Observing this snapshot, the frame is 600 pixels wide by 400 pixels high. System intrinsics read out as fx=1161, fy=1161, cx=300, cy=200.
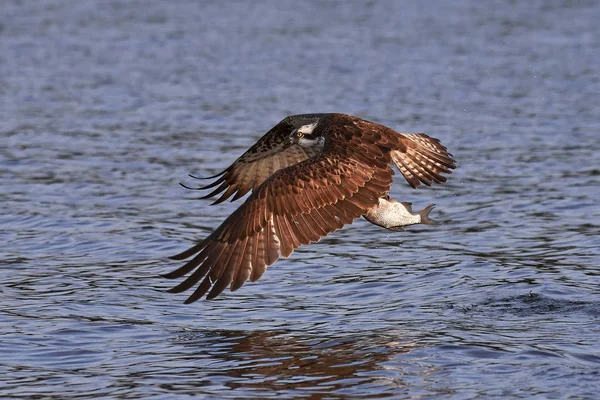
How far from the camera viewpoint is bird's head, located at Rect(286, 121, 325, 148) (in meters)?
8.74

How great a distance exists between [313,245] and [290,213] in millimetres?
3031

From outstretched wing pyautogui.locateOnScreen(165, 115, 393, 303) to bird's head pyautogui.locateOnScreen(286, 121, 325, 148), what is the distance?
496mm

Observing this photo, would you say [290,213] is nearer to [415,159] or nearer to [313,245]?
[415,159]

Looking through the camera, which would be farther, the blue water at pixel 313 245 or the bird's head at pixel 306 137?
the bird's head at pixel 306 137

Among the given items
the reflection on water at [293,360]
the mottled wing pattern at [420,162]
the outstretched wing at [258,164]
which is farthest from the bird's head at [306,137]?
the reflection on water at [293,360]

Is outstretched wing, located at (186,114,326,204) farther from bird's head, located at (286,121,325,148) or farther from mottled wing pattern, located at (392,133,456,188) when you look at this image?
mottled wing pattern, located at (392,133,456,188)

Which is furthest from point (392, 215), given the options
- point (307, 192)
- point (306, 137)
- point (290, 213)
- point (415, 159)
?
point (306, 137)

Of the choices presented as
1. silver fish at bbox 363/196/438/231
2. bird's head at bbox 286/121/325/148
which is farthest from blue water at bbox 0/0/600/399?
bird's head at bbox 286/121/325/148

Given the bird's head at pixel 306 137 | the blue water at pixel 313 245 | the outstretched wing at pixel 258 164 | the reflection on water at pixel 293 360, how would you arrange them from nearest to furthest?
the reflection on water at pixel 293 360 < the blue water at pixel 313 245 < the bird's head at pixel 306 137 < the outstretched wing at pixel 258 164

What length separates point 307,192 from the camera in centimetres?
767

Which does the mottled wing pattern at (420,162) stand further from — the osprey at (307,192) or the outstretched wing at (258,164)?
the outstretched wing at (258,164)

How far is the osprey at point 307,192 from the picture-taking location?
23.8 feet

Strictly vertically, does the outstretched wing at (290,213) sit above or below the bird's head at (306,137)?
below

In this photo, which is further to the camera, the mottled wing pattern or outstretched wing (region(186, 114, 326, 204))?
outstretched wing (region(186, 114, 326, 204))
